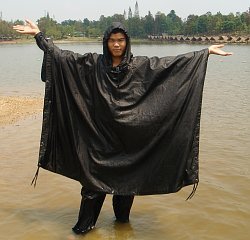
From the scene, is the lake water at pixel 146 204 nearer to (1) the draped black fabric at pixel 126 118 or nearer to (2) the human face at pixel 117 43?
(1) the draped black fabric at pixel 126 118

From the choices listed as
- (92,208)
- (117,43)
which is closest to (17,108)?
(92,208)

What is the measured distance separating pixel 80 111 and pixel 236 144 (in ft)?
17.5

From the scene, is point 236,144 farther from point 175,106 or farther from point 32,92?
point 32,92

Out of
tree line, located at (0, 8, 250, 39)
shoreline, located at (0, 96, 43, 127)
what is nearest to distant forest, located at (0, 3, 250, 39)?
tree line, located at (0, 8, 250, 39)

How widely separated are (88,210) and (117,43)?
1.80 m

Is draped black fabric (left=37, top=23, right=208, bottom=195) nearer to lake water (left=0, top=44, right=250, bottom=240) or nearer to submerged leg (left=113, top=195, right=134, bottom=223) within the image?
submerged leg (left=113, top=195, right=134, bottom=223)

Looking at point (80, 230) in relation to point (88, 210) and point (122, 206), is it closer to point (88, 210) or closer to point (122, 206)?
point (88, 210)

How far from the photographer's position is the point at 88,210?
4.62m

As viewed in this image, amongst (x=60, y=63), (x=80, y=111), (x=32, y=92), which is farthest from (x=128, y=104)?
(x=32, y=92)

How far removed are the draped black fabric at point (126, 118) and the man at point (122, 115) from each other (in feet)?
0.03

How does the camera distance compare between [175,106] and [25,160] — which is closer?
[175,106]

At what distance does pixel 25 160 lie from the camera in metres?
7.94

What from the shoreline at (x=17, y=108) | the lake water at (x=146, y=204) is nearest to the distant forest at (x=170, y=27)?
the shoreline at (x=17, y=108)

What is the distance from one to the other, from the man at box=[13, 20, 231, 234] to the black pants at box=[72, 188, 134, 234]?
38mm
